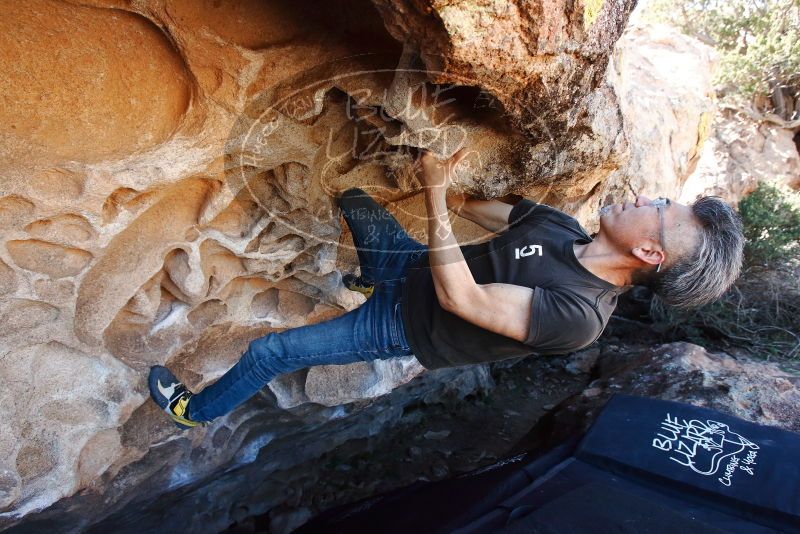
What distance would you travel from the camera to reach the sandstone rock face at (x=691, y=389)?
2.98 m

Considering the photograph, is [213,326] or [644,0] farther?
[644,0]

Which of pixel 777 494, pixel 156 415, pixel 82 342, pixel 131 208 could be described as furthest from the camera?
pixel 156 415

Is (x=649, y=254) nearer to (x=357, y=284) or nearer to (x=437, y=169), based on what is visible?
(x=437, y=169)

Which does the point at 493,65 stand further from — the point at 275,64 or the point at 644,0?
the point at 644,0

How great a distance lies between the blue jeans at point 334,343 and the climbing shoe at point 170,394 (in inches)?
1.4

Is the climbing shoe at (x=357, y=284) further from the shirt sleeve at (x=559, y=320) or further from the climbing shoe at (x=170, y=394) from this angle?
the shirt sleeve at (x=559, y=320)

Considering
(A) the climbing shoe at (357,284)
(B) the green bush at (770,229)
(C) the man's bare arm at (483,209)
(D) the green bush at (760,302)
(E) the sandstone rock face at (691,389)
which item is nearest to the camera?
(C) the man's bare arm at (483,209)

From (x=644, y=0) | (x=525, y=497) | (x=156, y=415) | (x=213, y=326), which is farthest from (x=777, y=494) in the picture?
(x=644, y=0)

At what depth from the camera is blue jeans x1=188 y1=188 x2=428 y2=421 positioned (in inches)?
69.9

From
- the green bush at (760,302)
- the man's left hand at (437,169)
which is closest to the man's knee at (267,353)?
the man's left hand at (437,169)

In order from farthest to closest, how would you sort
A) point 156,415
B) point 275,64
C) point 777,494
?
point 156,415 → point 777,494 → point 275,64

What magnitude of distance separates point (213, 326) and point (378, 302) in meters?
0.78

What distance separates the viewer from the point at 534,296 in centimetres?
143

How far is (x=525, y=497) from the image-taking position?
7.42 feet
